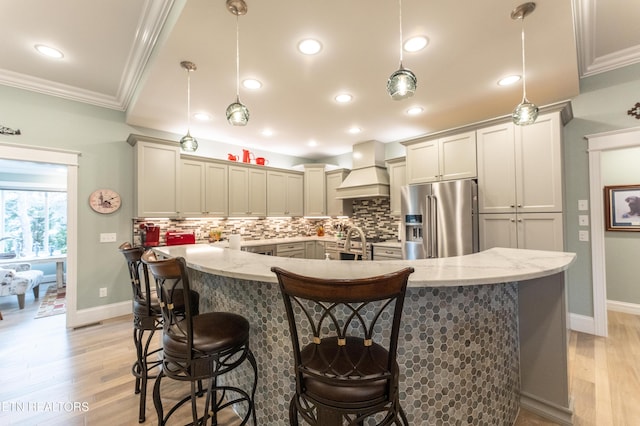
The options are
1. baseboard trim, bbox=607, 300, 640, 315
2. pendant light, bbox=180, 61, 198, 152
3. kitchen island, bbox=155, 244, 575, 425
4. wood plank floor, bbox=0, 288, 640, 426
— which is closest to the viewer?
kitchen island, bbox=155, 244, 575, 425

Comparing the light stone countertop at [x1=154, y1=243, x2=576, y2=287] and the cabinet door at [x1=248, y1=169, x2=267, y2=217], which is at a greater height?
the cabinet door at [x1=248, y1=169, x2=267, y2=217]

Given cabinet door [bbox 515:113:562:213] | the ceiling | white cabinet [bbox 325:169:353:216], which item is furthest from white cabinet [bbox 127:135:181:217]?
cabinet door [bbox 515:113:562:213]

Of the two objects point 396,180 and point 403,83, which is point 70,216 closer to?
point 403,83

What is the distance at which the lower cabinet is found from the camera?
287 cm

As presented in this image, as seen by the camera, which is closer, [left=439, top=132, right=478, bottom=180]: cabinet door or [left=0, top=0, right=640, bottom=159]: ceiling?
[left=0, top=0, right=640, bottom=159]: ceiling

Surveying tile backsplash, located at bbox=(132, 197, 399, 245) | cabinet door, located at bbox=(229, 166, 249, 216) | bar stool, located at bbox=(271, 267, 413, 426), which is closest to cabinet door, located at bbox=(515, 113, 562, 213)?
tile backsplash, located at bbox=(132, 197, 399, 245)

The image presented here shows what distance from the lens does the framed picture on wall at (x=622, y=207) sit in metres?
3.80

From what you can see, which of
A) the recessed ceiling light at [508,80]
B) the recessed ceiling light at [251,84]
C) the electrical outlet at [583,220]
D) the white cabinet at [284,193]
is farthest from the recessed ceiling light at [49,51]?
the electrical outlet at [583,220]

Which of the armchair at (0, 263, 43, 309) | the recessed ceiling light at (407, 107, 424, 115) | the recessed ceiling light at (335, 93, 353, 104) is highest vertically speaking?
the recessed ceiling light at (335, 93, 353, 104)

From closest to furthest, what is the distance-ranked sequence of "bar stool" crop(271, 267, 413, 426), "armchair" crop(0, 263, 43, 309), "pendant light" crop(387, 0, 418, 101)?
"bar stool" crop(271, 267, 413, 426)
"pendant light" crop(387, 0, 418, 101)
"armchair" crop(0, 263, 43, 309)

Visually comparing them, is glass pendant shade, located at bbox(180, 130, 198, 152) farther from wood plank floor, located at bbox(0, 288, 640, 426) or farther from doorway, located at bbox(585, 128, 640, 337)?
doorway, located at bbox(585, 128, 640, 337)

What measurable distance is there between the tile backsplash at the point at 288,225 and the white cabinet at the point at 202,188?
0.31m

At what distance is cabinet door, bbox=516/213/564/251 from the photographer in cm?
284

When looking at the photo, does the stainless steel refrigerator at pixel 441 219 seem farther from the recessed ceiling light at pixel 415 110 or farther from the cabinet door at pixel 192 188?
the cabinet door at pixel 192 188
